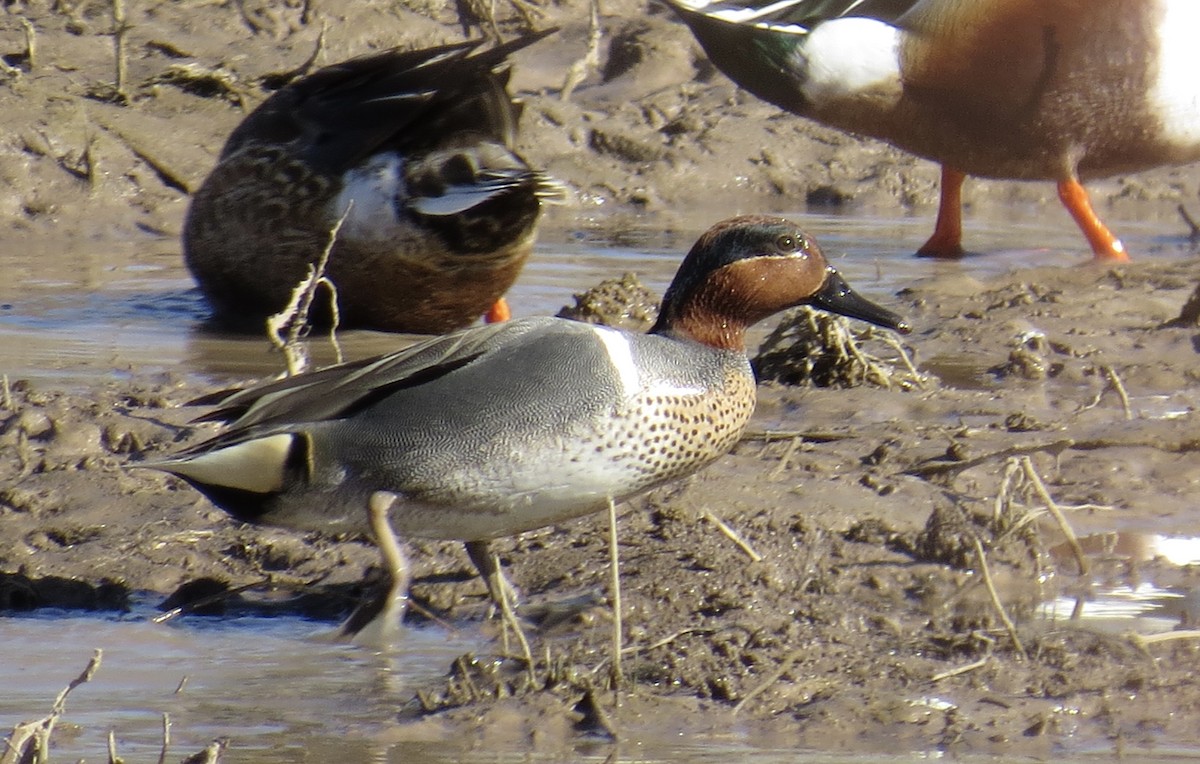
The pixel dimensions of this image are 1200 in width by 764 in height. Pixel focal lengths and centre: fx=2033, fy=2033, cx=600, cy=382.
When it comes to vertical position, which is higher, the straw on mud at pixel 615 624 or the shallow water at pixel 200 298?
the straw on mud at pixel 615 624

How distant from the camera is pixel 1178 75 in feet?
24.0

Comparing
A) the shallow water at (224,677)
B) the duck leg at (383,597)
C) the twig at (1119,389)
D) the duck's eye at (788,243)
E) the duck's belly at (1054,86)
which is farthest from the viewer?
the duck's belly at (1054,86)

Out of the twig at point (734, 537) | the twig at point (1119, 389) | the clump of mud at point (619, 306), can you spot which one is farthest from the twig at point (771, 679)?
the clump of mud at point (619, 306)

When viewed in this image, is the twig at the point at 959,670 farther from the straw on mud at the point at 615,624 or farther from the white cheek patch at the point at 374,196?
the white cheek patch at the point at 374,196

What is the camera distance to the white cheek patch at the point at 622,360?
3.71 metres

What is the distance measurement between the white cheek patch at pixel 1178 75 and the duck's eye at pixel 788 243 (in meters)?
3.55

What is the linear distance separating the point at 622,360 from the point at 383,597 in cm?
62

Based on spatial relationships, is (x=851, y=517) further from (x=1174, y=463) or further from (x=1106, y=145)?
(x=1106, y=145)

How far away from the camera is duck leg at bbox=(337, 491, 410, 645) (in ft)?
11.8

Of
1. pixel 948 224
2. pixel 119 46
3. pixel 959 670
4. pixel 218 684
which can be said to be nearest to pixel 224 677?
pixel 218 684

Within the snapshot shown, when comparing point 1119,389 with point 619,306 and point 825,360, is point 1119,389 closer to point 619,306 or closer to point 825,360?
point 825,360

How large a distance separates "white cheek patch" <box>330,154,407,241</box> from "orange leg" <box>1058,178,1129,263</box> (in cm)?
289

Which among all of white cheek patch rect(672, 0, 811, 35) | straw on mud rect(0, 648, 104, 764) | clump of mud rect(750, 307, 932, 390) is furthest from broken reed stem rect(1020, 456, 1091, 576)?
white cheek patch rect(672, 0, 811, 35)

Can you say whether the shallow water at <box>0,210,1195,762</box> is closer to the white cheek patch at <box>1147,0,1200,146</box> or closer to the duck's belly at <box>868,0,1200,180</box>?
the duck's belly at <box>868,0,1200,180</box>
